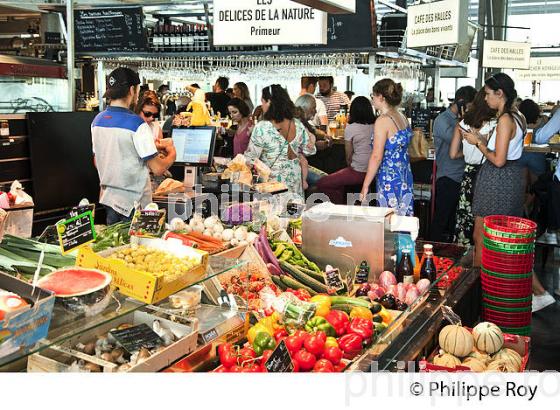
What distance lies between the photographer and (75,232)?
2672mm

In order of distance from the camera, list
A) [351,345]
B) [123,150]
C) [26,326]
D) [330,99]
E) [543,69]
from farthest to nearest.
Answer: [543,69], [330,99], [123,150], [351,345], [26,326]

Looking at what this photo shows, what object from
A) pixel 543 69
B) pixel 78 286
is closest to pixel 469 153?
pixel 78 286

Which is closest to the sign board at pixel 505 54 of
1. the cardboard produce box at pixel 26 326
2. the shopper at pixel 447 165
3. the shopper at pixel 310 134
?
the shopper at pixel 310 134

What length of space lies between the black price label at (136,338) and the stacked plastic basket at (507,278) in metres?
2.50

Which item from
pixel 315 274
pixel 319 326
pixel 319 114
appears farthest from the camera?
pixel 319 114

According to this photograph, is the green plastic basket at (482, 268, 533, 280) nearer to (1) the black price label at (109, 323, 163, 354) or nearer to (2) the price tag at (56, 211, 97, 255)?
(1) the black price label at (109, 323, 163, 354)

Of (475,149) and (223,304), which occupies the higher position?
(475,149)

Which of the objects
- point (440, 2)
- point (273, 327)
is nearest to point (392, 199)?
point (440, 2)

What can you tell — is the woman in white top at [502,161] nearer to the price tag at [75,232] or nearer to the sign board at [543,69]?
the price tag at [75,232]

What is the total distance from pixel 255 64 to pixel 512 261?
22.3ft

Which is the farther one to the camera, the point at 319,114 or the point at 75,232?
the point at 319,114

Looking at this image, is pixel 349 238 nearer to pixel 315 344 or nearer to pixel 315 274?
pixel 315 274

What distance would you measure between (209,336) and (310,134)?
17.8 feet
